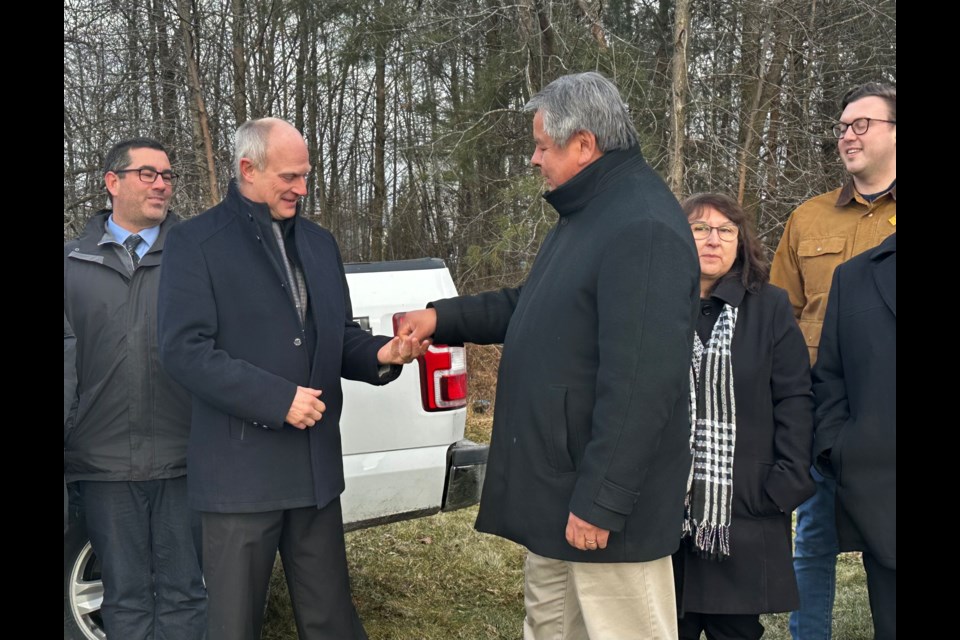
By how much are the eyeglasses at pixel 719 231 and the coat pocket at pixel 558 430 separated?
0.95 m

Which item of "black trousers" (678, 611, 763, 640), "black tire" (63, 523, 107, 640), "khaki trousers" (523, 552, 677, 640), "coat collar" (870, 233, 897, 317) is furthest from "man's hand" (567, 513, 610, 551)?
"black tire" (63, 523, 107, 640)

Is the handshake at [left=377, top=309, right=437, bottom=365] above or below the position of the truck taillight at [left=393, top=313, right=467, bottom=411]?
above

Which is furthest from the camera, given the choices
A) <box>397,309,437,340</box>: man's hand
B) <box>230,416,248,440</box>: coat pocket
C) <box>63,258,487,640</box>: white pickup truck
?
<box>63,258,487,640</box>: white pickup truck

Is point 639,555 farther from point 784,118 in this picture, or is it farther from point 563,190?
point 784,118

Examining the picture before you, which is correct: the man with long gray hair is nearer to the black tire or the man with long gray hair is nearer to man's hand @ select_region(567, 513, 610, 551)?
man's hand @ select_region(567, 513, 610, 551)

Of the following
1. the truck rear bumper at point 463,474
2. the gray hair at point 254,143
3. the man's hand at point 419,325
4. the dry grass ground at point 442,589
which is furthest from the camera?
the dry grass ground at point 442,589

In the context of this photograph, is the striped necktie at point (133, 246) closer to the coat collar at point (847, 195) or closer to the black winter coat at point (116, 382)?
the black winter coat at point (116, 382)

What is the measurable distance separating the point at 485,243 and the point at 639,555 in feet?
33.2

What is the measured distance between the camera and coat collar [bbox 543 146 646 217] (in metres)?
2.72

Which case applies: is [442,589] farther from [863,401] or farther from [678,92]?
[678,92]

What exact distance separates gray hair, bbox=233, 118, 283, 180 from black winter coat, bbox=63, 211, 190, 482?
695 mm

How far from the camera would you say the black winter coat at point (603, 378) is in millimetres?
2469

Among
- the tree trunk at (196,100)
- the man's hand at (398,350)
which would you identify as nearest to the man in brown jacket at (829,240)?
the man's hand at (398,350)
